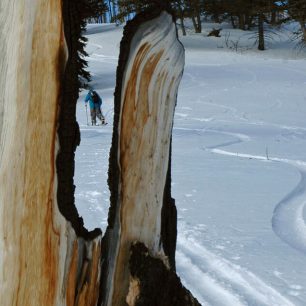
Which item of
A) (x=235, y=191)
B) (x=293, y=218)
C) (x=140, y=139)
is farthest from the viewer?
(x=235, y=191)

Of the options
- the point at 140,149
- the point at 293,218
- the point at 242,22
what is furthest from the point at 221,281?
the point at 242,22

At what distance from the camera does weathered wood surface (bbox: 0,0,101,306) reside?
1.36m

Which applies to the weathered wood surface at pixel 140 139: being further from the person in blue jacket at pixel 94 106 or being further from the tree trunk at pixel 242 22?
the tree trunk at pixel 242 22

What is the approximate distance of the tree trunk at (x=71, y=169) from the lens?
1390 millimetres

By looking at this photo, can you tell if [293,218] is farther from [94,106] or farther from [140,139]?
[94,106]

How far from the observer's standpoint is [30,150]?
1420 mm

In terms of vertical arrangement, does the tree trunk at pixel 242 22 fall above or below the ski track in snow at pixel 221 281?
above

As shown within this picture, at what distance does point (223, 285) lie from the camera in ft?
10.1

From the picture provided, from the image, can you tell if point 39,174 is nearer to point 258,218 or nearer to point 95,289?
point 95,289

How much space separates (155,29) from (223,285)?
1876 millimetres

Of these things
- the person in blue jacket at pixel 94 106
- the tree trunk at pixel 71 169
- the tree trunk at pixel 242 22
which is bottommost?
the person in blue jacket at pixel 94 106

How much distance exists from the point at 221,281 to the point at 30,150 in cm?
199

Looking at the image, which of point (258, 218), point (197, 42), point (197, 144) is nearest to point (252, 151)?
point (197, 144)

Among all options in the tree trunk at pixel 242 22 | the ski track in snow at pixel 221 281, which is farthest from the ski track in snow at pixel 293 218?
the tree trunk at pixel 242 22
